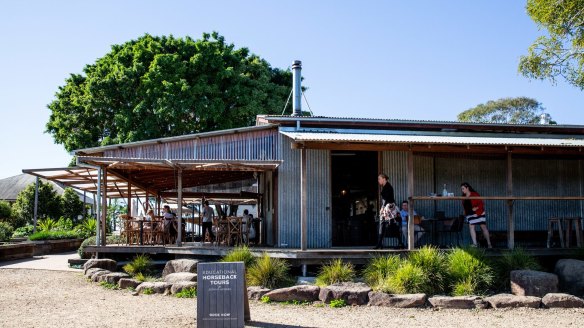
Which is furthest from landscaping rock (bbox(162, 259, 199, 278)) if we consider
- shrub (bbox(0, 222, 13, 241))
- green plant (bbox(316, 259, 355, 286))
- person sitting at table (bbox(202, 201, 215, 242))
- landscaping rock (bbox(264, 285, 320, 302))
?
shrub (bbox(0, 222, 13, 241))

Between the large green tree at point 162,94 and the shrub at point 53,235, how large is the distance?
189 inches

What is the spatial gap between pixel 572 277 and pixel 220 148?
8.64 m

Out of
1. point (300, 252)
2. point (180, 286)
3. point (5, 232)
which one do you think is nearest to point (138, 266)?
point (180, 286)

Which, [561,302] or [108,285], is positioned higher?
[108,285]

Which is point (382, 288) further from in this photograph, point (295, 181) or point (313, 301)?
point (295, 181)

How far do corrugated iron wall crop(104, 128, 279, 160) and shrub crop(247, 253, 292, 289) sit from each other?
3543 millimetres

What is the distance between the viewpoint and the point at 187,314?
9.63 m

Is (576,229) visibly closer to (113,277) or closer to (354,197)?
(354,197)

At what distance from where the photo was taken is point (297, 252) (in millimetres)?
12266

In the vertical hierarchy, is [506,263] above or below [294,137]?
below

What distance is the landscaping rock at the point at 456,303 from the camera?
34.3ft

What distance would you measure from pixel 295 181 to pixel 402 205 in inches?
104

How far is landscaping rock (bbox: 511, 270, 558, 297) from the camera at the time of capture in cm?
1105

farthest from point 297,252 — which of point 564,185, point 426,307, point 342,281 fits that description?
point 564,185
